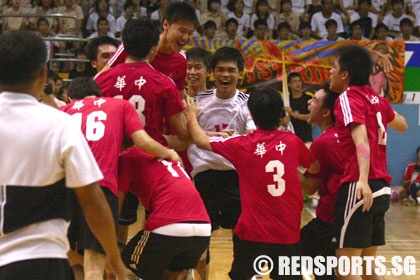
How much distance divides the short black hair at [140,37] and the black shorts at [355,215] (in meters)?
1.74

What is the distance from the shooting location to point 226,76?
566 cm

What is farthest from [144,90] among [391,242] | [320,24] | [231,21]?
[320,24]

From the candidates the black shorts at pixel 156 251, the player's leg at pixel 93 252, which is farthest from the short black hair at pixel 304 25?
the player's leg at pixel 93 252

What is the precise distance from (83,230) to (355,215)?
6.41ft

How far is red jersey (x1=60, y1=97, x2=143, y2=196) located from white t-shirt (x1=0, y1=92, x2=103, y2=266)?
4.20 feet

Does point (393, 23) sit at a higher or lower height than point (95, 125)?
higher

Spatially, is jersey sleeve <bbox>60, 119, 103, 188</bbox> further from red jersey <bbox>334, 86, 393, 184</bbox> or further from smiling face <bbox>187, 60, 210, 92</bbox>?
smiling face <bbox>187, 60, 210, 92</bbox>

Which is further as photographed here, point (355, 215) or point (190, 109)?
point (190, 109)

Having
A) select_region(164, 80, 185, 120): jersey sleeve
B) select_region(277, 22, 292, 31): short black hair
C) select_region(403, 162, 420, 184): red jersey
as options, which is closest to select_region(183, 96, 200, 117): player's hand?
select_region(164, 80, 185, 120): jersey sleeve

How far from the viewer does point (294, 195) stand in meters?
4.48

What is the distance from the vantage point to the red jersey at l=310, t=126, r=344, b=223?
16.1ft

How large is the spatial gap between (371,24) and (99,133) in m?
11.1

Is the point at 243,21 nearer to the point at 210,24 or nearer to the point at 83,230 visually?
the point at 210,24

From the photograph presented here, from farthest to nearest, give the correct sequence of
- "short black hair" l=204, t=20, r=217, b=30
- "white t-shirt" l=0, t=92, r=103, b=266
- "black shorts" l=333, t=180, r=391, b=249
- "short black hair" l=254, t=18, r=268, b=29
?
1. "short black hair" l=254, t=18, r=268, b=29
2. "short black hair" l=204, t=20, r=217, b=30
3. "black shorts" l=333, t=180, r=391, b=249
4. "white t-shirt" l=0, t=92, r=103, b=266
